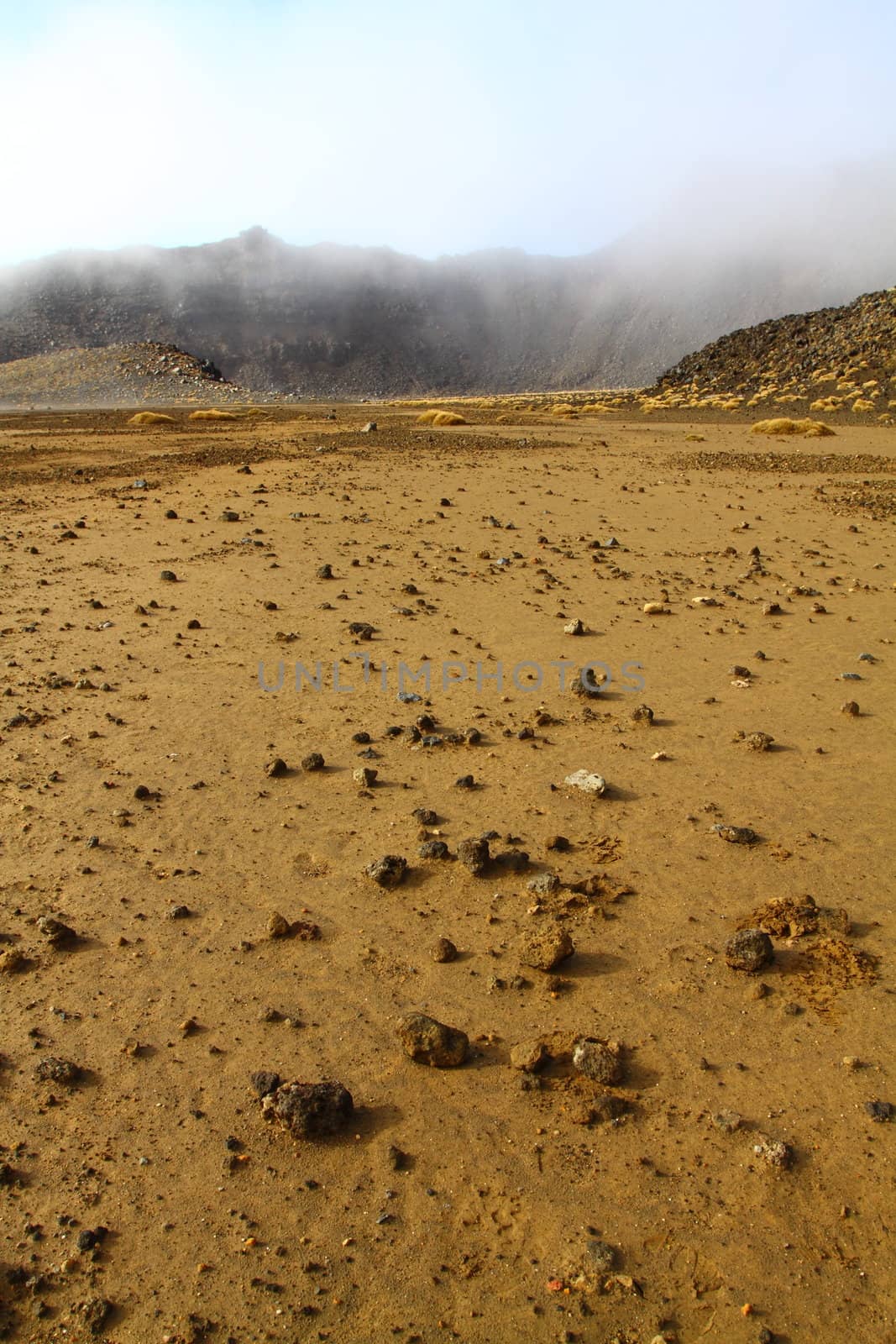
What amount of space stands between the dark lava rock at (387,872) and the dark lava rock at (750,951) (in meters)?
1.65

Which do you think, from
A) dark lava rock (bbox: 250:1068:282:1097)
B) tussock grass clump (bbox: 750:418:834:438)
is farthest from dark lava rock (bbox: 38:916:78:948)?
tussock grass clump (bbox: 750:418:834:438)

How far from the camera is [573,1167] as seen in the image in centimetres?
296

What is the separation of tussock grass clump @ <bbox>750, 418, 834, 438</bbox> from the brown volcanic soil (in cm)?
1767

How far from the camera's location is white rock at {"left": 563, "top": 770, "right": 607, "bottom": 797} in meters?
5.35

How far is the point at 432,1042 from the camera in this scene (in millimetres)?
3354

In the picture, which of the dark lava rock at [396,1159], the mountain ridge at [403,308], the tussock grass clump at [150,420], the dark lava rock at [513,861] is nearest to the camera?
the dark lava rock at [396,1159]

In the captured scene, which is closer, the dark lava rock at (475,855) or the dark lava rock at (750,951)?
the dark lava rock at (750,951)

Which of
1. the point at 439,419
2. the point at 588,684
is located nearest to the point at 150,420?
the point at 439,419

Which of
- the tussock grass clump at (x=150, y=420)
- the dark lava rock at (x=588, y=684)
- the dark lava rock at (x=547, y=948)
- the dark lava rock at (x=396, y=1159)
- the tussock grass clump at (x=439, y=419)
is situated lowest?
the dark lava rock at (x=396, y=1159)

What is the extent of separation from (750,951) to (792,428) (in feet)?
81.0

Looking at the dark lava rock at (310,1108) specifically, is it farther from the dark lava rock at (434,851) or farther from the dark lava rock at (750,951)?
the dark lava rock at (750,951)

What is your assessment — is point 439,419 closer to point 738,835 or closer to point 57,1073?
point 738,835

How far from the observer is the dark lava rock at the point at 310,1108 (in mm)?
3080

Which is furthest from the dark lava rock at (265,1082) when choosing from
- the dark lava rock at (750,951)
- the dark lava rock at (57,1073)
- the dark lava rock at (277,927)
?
the dark lava rock at (750,951)
